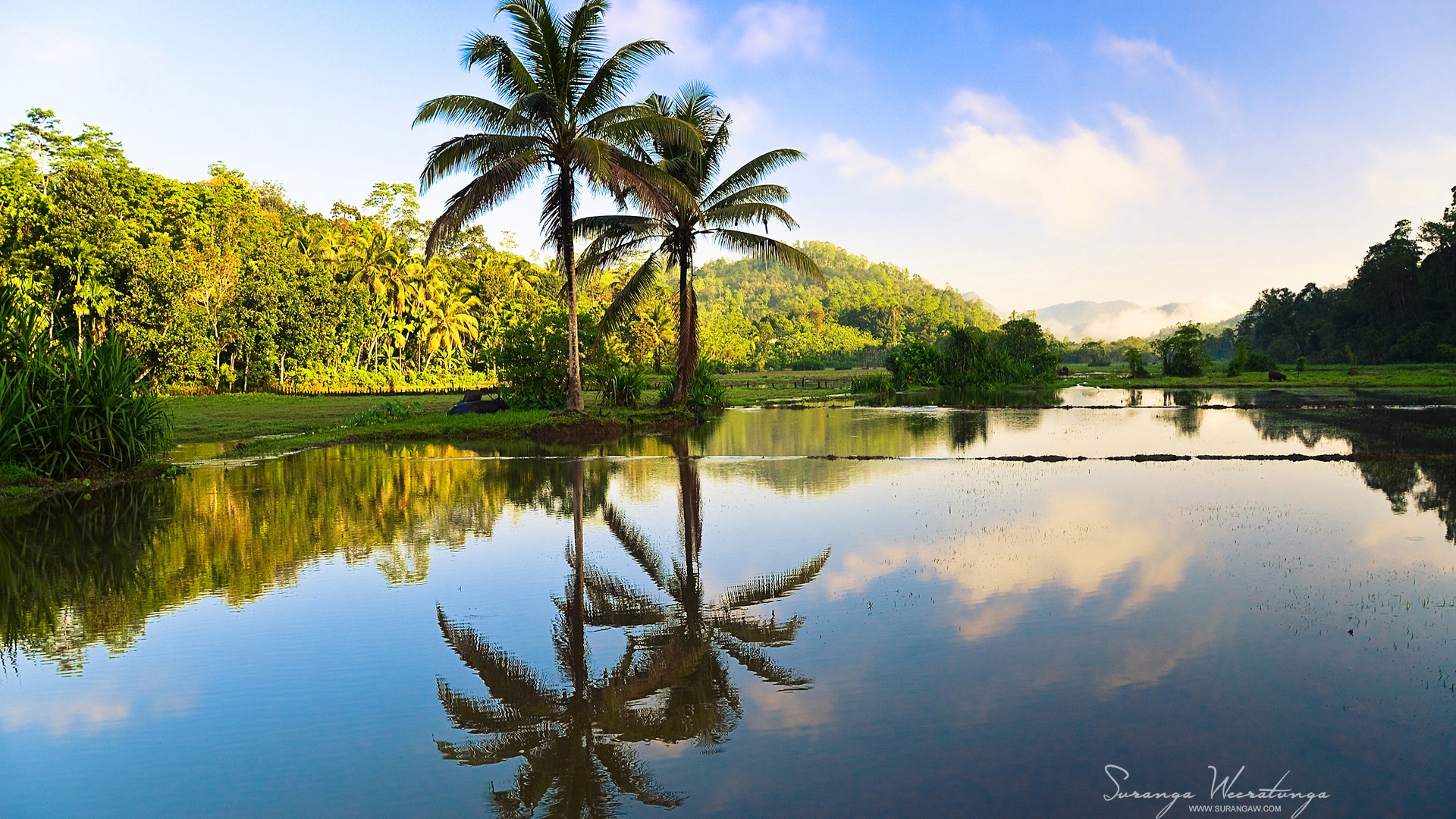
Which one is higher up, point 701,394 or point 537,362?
point 537,362

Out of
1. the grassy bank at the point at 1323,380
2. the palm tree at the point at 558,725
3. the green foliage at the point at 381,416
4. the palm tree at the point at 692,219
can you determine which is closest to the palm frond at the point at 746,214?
the palm tree at the point at 692,219

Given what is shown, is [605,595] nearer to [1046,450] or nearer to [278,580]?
[278,580]

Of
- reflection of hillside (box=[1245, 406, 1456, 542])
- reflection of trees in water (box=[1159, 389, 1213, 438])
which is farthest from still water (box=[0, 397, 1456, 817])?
reflection of trees in water (box=[1159, 389, 1213, 438])

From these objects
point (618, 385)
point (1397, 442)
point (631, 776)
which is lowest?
point (631, 776)

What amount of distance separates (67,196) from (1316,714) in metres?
48.1

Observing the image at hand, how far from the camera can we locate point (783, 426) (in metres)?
26.4

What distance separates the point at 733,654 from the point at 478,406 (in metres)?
22.5

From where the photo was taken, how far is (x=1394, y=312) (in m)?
68.0

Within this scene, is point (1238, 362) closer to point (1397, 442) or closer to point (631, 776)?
point (1397, 442)

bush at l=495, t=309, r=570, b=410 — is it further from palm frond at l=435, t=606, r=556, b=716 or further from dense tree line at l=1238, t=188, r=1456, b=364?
dense tree line at l=1238, t=188, r=1456, b=364

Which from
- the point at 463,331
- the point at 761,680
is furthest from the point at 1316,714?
the point at 463,331

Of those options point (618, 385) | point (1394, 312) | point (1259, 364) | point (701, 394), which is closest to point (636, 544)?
point (618, 385)

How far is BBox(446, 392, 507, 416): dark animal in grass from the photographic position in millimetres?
26688

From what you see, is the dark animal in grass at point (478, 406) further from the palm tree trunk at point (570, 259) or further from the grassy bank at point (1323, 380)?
the grassy bank at point (1323, 380)
